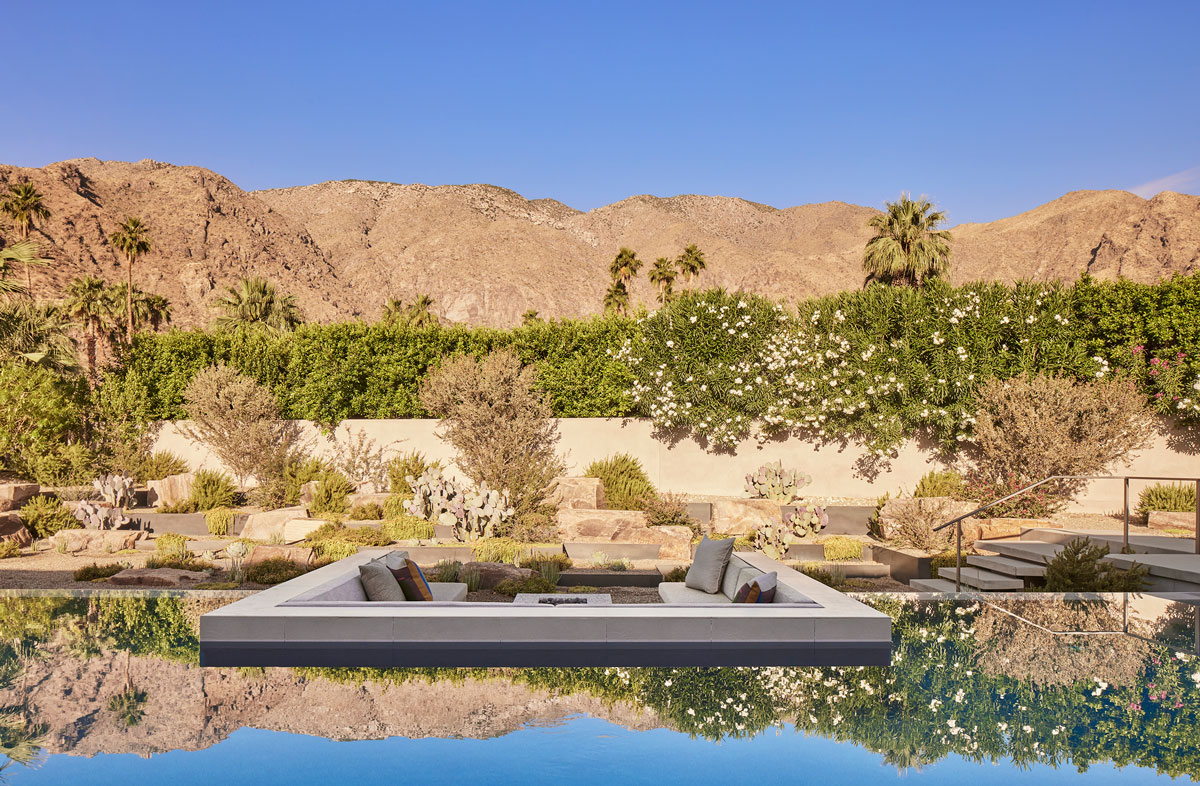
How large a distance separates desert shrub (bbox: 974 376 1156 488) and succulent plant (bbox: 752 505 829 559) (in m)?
3.29

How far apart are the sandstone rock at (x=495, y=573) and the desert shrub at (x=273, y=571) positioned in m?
2.25

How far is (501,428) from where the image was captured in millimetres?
14414

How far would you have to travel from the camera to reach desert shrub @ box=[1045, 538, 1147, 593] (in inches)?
398

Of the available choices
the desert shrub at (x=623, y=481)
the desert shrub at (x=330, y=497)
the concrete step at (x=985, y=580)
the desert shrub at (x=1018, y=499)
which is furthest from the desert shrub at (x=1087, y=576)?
the desert shrub at (x=330, y=497)

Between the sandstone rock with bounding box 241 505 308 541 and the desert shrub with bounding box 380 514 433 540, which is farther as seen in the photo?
the sandstone rock with bounding box 241 505 308 541

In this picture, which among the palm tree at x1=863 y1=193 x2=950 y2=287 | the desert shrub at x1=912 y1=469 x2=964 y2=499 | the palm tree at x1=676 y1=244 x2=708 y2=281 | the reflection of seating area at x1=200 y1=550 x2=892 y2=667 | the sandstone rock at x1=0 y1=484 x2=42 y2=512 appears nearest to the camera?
the reflection of seating area at x1=200 y1=550 x2=892 y2=667

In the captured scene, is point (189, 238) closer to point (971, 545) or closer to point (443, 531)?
point (443, 531)

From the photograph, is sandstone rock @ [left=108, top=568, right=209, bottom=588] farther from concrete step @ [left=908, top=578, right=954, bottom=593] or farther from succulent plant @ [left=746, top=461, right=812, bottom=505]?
succulent plant @ [left=746, top=461, right=812, bottom=505]

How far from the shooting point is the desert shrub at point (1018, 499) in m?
13.6

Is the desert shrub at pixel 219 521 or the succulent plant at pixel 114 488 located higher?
the succulent plant at pixel 114 488

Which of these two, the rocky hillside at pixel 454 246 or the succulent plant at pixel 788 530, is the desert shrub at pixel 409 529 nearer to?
the succulent plant at pixel 788 530

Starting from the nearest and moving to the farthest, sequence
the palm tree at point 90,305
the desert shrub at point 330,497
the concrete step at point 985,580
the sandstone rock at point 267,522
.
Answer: the concrete step at point 985,580 → the sandstone rock at point 267,522 → the desert shrub at point 330,497 → the palm tree at point 90,305

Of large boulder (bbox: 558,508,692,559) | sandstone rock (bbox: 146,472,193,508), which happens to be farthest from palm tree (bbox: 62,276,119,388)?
large boulder (bbox: 558,508,692,559)

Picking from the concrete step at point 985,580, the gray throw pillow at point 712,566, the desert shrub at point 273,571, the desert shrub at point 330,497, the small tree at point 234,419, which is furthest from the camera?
the small tree at point 234,419
